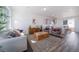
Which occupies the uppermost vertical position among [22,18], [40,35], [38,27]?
[22,18]

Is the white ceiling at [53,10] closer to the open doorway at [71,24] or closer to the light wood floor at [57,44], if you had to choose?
the open doorway at [71,24]

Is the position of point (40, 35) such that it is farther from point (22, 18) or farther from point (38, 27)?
point (22, 18)

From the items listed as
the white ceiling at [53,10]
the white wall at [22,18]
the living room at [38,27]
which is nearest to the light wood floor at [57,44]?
the living room at [38,27]

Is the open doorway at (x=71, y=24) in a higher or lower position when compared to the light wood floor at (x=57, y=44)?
higher

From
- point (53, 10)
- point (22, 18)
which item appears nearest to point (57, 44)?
point (53, 10)

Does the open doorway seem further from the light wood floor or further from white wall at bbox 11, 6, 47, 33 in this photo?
white wall at bbox 11, 6, 47, 33

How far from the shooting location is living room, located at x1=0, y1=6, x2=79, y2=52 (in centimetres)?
201

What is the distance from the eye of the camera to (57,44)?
2.03 meters

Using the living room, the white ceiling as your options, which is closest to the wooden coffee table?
the living room

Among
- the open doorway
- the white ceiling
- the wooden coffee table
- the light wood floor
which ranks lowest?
the light wood floor

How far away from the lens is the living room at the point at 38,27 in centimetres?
201

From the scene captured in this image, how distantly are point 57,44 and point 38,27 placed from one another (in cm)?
45
